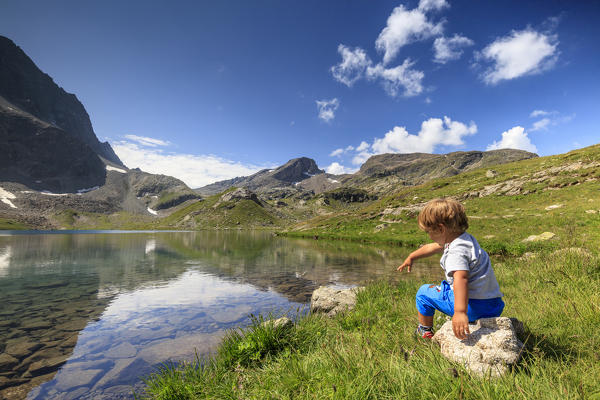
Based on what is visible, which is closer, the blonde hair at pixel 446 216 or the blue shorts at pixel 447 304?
the blue shorts at pixel 447 304

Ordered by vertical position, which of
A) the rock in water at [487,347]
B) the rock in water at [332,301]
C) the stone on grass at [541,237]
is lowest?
the rock in water at [332,301]

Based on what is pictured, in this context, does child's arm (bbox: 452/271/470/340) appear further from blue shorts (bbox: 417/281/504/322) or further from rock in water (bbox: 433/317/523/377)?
blue shorts (bbox: 417/281/504/322)

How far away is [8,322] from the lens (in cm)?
1152

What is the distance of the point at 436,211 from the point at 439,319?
3.20 m

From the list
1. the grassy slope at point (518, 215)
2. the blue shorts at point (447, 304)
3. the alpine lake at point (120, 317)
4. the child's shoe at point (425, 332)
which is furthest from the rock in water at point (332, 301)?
the grassy slope at point (518, 215)

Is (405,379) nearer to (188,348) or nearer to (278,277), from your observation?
(188,348)

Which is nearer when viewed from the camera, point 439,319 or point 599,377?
point 599,377

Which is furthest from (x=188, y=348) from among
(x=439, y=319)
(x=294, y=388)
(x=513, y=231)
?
(x=513, y=231)

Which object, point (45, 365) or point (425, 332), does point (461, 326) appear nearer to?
point (425, 332)

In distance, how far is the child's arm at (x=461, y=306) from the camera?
400cm

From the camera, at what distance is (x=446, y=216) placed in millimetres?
4750

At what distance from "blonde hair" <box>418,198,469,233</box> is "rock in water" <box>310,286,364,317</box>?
5896 millimetres

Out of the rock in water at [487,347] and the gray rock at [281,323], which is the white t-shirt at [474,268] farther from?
A: the gray rock at [281,323]

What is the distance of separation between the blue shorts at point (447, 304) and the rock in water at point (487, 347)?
33cm
